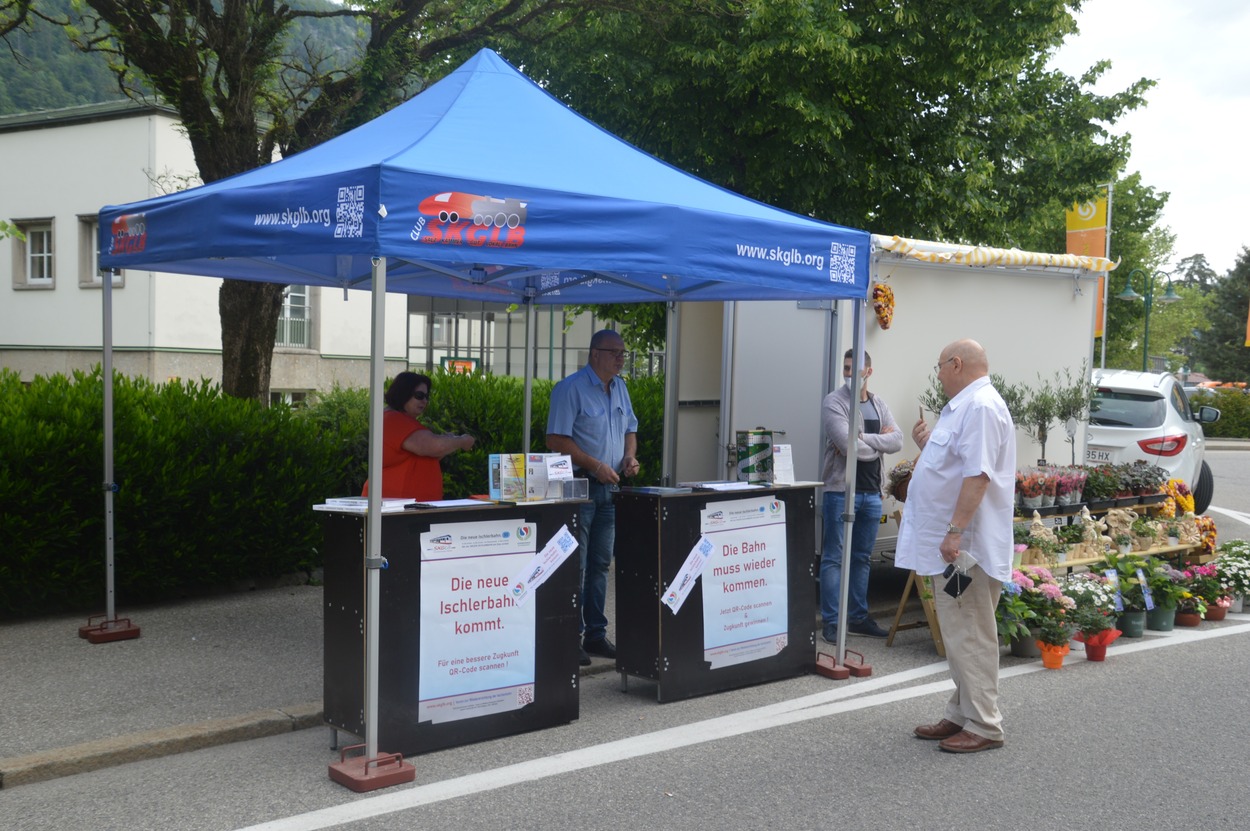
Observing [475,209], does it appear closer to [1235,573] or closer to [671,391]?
[671,391]

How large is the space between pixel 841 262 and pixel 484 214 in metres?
2.48

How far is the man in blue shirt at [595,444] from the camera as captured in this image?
7.11 metres

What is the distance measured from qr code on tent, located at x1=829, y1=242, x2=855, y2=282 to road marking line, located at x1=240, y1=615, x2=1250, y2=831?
2.42m

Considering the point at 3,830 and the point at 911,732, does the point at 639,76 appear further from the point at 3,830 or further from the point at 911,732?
the point at 3,830

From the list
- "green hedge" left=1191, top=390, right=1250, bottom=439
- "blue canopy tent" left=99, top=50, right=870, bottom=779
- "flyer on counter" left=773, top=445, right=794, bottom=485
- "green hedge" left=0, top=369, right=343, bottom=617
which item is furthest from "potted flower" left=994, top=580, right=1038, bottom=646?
"green hedge" left=1191, top=390, right=1250, bottom=439

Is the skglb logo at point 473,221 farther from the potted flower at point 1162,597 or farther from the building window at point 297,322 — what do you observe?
the building window at point 297,322

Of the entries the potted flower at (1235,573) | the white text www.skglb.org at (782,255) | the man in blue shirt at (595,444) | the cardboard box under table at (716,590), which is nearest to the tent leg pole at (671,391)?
the man in blue shirt at (595,444)

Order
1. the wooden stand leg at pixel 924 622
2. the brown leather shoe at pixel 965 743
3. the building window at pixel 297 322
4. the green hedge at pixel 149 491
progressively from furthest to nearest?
1. the building window at pixel 297 322
2. the wooden stand leg at pixel 924 622
3. the green hedge at pixel 149 491
4. the brown leather shoe at pixel 965 743

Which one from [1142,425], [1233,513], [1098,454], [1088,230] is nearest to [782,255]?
[1098,454]

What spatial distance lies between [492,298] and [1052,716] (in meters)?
4.92

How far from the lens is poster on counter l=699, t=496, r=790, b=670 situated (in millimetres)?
6617

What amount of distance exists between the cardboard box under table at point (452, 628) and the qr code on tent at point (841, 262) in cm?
213

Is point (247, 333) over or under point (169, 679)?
over

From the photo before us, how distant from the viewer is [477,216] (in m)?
5.19
